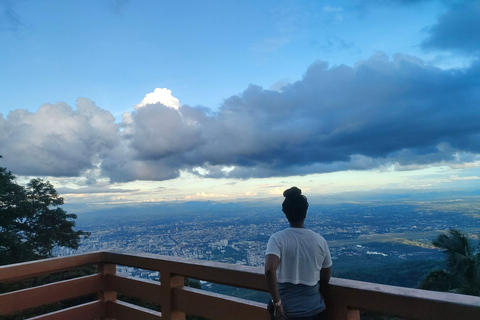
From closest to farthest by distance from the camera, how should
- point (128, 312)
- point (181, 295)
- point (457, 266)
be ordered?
point (181, 295), point (128, 312), point (457, 266)

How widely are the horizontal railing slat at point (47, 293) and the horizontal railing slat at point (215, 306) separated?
3.65ft

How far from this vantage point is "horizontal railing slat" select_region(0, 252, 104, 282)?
9.14 ft

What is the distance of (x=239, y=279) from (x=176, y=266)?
69cm

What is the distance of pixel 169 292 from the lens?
2.69 metres

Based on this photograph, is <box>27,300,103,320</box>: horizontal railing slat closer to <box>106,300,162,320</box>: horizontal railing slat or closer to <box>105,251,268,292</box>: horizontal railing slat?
<box>106,300,162,320</box>: horizontal railing slat

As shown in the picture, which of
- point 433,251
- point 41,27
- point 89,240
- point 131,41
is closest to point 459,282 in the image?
point 433,251

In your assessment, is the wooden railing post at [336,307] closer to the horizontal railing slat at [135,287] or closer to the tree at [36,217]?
the horizontal railing slat at [135,287]

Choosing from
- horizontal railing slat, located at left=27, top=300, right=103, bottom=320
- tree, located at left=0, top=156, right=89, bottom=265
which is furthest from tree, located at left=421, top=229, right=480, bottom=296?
tree, located at left=0, top=156, right=89, bottom=265

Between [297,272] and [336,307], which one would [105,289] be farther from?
[336,307]

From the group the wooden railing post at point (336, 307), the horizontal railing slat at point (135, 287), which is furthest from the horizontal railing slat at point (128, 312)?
the wooden railing post at point (336, 307)

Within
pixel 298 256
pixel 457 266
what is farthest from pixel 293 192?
pixel 457 266

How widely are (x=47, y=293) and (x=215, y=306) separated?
1.67 metres

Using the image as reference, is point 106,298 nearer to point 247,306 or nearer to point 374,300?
point 247,306

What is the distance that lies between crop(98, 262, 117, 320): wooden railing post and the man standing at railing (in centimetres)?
210
